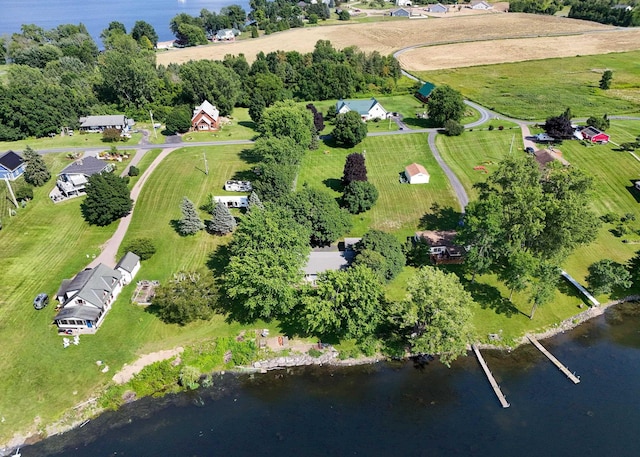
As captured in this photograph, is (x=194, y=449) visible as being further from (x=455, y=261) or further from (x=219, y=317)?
(x=455, y=261)

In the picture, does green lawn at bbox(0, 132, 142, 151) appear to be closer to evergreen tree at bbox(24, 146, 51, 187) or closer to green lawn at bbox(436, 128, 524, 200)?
evergreen tree at bbox(24, 146, 51, 187)

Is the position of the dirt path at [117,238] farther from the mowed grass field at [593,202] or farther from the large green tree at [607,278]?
the large green tree at [607,278]

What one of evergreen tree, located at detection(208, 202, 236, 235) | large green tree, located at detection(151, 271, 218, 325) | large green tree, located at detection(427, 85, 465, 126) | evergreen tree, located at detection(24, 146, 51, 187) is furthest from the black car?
large green tree, located at detection(427, 85, 465, 126)

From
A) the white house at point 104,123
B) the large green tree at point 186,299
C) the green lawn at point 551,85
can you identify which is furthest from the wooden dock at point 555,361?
the white house at point 104,123

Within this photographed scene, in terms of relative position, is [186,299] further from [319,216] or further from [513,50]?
[513,50]

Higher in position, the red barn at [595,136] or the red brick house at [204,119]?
the red brick house at [204,119]

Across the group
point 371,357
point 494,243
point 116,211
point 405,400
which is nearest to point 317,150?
point 116,211
